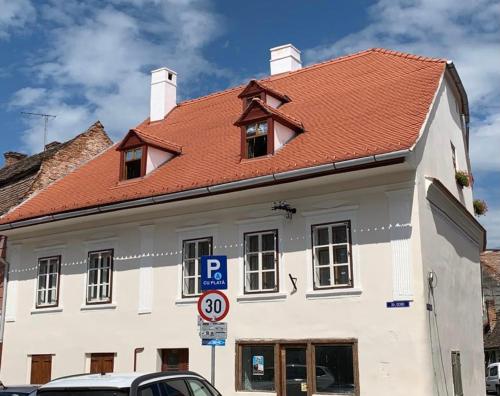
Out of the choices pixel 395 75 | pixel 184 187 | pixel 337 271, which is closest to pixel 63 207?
pixel 184 187

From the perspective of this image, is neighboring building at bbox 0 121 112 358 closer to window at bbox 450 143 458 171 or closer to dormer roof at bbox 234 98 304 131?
dormer roof at bbox 234 98 304 131

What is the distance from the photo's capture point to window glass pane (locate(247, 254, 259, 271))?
1550 cm

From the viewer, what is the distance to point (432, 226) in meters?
14.5

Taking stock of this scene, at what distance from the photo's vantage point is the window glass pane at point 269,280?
15.1m

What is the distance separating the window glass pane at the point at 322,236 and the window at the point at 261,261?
1017mm

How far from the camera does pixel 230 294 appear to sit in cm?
1566

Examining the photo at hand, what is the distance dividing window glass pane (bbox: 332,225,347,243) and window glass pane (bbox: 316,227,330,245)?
0.19 m

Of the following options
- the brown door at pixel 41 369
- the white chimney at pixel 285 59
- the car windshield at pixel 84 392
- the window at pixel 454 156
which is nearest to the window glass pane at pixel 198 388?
the car windshield at pixel 84 392

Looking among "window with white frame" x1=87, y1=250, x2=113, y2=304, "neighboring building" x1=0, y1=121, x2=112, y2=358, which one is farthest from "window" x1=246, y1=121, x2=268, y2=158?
"neighboring building" x1=0, y1=121, x2=112, y2=358

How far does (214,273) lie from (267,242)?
4580 mm

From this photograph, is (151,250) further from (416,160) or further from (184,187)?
(416,160)

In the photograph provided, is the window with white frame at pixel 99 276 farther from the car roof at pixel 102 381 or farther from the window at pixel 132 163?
the car roof at pixel 102 381

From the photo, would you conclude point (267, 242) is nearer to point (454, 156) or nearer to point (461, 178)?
point (461, 178)

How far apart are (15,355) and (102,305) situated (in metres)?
3.67
